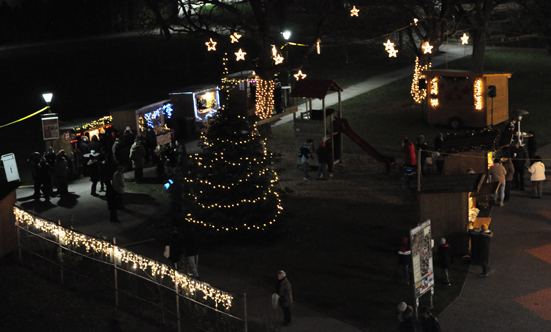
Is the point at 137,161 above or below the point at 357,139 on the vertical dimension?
below

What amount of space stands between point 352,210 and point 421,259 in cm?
668

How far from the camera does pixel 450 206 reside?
53.7 feet

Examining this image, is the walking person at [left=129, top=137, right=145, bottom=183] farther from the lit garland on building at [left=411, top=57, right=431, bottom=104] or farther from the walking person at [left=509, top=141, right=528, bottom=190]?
the lit garland on building at [left=411, top=57, right=431, bottom=104]

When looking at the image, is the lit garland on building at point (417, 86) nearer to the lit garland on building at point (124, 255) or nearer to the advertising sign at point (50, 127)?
the advertising sign at point (50, 127)

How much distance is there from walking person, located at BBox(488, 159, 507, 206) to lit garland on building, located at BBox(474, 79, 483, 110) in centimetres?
1037

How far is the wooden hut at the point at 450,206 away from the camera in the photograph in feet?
53.3

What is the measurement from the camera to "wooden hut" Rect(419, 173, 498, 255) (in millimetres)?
16250

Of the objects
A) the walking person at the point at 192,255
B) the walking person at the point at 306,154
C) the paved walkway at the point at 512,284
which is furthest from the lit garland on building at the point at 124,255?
the walking person at the point at 306,154

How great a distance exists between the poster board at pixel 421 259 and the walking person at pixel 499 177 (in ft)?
22.3

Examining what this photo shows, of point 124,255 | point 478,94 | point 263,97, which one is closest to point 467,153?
point 124,255

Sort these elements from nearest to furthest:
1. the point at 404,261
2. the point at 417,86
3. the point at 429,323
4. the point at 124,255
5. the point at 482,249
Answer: the point at 429,323
the point at 124,255
the point at 404,261
the point at 482,249
the point at 417,86

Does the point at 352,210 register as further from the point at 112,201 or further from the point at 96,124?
the point at 96,124

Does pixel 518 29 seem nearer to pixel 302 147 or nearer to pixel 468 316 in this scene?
pixel 302 147

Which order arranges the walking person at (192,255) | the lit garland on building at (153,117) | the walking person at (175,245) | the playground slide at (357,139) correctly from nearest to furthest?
1. the walking person at (175,245)
2. the walking person at (192,255)
3. the playground slide at (357,139)
4. the lit garland on building at (153,117)
